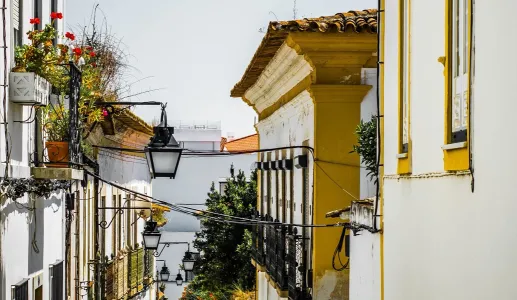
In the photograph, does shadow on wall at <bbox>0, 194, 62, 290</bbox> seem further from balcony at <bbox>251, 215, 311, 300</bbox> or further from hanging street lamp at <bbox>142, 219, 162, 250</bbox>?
hanging street lamp at <bbox>142, 219, 162, 250</bbox>

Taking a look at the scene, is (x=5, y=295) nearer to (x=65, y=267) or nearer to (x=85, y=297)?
(x=65, y=267)

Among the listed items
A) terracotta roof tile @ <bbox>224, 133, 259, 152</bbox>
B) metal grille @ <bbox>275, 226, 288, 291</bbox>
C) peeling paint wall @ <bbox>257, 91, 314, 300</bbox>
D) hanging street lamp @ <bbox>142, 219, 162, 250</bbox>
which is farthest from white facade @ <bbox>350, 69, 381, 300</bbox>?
terracotta roof tile @ <bbox>224, 133, 259, 152</bbox>

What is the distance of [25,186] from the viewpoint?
10.8 m

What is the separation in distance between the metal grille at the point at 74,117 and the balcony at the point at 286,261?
4023mm

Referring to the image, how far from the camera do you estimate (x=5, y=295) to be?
34.8ft

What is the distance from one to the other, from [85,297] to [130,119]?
4157mm

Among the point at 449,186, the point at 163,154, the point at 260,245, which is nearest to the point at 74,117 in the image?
the point at 163,154

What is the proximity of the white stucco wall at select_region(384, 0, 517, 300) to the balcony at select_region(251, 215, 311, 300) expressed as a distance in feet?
18.4

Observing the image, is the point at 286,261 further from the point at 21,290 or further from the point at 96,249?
the point at 21,290

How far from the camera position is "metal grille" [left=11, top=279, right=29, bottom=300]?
→ 1094 cm

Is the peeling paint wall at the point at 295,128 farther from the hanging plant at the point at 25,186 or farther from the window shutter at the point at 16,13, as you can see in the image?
the window shutter at the point at 16,13

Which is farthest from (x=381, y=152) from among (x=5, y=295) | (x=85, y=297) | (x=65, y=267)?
(x=85, y=297)

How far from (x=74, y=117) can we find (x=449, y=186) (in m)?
5.71

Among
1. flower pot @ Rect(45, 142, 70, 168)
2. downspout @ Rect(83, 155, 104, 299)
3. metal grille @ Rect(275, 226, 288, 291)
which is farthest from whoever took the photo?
downspout @ Rect(83, 155, 104, 299)
